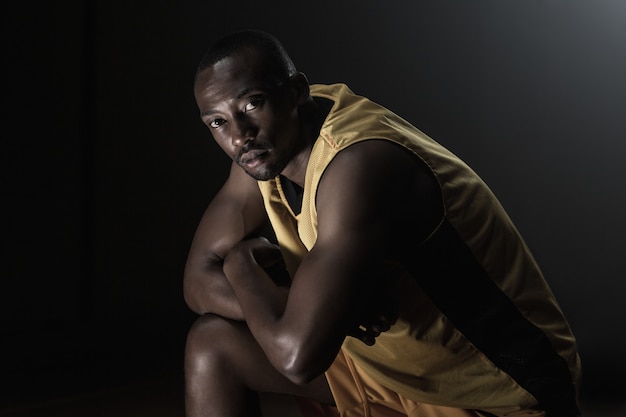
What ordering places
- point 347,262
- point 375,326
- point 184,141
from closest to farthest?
1. point 347,262
2. point 375,326
3. point 184,141

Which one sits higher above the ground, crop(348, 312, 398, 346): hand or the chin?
the chin

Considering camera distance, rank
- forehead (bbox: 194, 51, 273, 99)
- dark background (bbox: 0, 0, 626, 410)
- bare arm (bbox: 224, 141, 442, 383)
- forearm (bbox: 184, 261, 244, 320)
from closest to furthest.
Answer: bare arm (bbox: 224, 141, 442, 383) → forehead (bbox: 194, 51, 273, 99) → forearm (bbox: 184, 261, 244, 320) → dark background (bbox: 0, 0, 626, 410)

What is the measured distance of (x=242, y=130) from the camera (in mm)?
1363

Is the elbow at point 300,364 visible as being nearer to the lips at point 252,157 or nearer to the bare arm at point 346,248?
the bare arm at point 346,248

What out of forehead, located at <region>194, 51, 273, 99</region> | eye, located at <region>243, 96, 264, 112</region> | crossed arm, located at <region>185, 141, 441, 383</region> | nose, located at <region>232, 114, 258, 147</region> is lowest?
crossed arm, located at <region>185, 141, 441, 383</region>

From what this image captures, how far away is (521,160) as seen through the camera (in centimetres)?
330

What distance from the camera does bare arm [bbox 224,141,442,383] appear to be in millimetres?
1195

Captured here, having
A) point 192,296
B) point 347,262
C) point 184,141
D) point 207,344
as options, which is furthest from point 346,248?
point 184,141

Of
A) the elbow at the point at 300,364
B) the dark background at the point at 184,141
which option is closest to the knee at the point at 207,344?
the elbow at the point at 300,364

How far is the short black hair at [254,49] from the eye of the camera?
54.4 inches

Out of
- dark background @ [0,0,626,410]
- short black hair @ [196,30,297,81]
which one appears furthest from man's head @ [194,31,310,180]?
dark background @ [0,0,626,410]

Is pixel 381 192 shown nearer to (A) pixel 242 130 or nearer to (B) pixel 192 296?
(A) pixel 242 130

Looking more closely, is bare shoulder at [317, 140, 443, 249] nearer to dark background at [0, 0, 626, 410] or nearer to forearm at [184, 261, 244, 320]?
forearm at [184, 261, 244, 320]

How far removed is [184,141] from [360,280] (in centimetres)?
199
